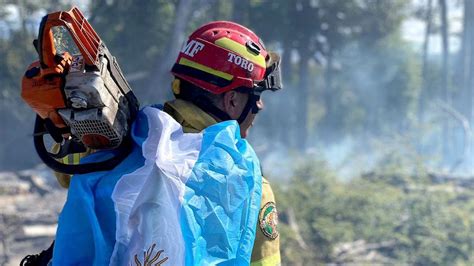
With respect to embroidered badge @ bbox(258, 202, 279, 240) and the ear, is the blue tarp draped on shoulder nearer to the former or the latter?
embroidered badge @ bbox(258, 202, 279, 240)

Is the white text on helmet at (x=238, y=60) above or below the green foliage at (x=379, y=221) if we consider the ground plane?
below

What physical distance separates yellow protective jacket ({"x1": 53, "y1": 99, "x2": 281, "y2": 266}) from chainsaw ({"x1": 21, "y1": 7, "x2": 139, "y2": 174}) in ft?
0.72

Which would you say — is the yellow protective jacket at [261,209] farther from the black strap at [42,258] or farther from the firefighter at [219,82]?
the black strap at [42,258]

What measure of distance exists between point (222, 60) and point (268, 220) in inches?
19.3

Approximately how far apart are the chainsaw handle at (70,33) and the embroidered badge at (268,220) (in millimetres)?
593

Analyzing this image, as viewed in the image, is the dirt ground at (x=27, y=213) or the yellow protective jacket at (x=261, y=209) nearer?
the yellow protective jacket at (x=261, y=209)

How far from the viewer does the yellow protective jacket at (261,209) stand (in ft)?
5.73

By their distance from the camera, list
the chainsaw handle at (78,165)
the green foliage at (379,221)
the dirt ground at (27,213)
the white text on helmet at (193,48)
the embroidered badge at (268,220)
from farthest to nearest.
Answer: the dirt ground at (27,213) → the green foliage at (379,221) → the white text on helmet at (193,48) → the embroidered badge at (268,220) → the chainsaw handle at (78,165)

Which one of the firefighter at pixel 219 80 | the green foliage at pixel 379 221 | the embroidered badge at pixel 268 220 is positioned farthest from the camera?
the green foliage at pixel 379 221

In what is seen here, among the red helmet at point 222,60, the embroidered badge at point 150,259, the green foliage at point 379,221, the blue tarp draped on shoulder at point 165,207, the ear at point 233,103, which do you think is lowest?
the embroidered badge at point 150,259

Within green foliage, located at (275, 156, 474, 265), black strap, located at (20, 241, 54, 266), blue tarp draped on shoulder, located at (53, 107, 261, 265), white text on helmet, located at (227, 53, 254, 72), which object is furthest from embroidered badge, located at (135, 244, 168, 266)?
green foliage, located at (275, 156, 474, 265)

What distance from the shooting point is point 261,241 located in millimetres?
1752

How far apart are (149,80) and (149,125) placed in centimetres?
1420

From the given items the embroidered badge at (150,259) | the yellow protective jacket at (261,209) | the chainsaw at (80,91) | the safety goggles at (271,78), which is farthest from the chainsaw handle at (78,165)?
the safety goggles at (271,78)
